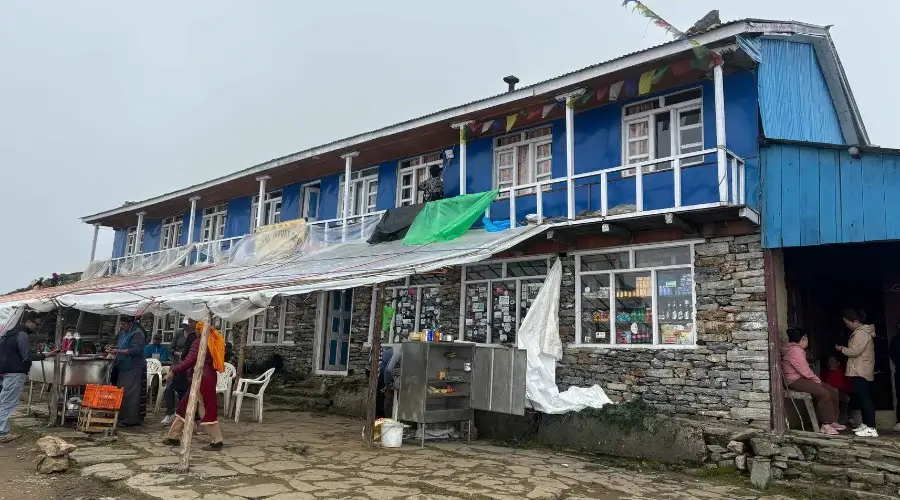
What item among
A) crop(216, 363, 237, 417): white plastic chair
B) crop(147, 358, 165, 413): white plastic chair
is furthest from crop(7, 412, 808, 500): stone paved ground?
crop(216, 363, 237, 417): white plastic chair

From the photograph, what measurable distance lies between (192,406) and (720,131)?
7.63m

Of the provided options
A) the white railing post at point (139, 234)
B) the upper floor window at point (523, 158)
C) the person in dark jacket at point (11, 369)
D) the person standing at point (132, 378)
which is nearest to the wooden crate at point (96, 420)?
the person standing at point (132, 378)

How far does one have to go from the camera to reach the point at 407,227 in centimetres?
1206

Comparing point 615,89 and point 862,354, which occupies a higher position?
point 615,89

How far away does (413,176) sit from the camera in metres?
14.0

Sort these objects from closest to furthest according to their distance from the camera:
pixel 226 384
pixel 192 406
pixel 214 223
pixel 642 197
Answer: pixel 192 406 < pixel 642 197 < pixel 226 384 < pixel 214 223

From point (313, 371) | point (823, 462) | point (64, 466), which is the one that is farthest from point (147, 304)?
point (823, 462)

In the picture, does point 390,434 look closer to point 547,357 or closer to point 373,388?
point 373,388

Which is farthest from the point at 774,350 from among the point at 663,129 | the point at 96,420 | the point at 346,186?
the point at 96,420

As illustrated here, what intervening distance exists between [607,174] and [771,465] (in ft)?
16.1

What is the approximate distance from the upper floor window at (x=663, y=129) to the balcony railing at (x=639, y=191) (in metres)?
0.20

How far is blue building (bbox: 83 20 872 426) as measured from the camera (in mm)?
8859

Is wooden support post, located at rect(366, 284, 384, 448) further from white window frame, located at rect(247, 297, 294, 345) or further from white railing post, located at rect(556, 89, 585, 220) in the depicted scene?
white window frame, located at rect(247, 297, 294, 345)

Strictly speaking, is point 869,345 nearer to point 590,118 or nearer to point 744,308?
point 744,308
